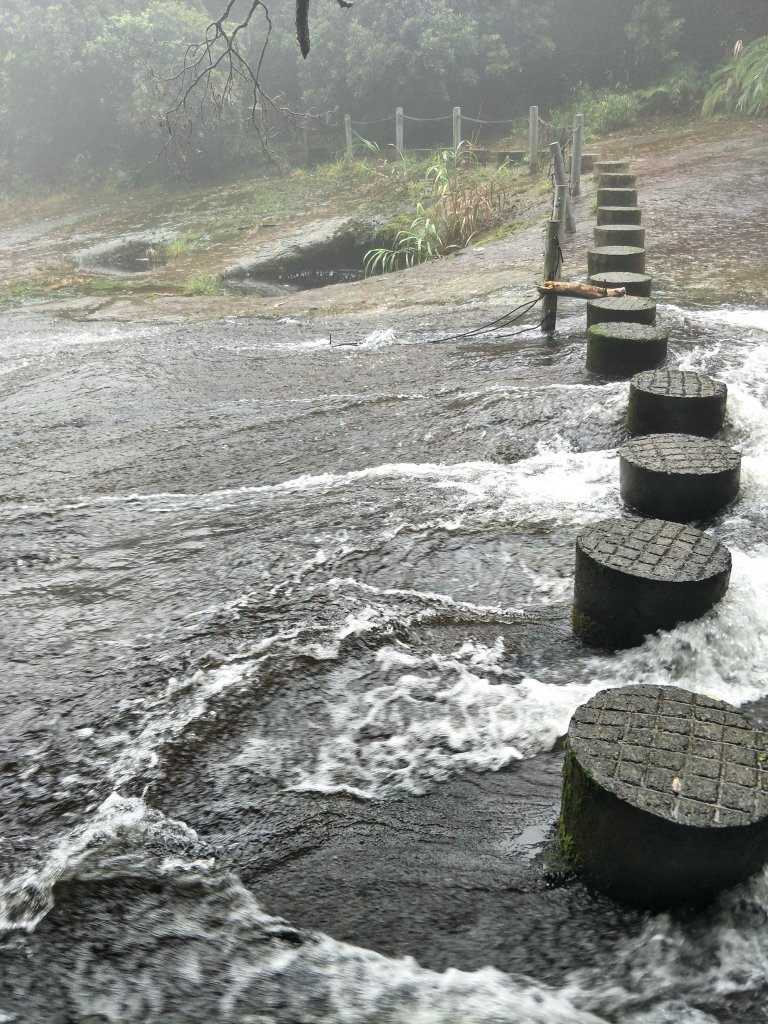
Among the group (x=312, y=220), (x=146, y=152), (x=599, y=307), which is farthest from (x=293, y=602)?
(x=146, y=152)

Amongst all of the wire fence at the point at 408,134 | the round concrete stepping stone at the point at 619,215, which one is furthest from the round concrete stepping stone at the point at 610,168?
the wire fence at the point at 408,134

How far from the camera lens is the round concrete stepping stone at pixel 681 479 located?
4758 millimetres

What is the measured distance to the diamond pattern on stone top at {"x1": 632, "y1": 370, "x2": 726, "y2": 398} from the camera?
222 inches

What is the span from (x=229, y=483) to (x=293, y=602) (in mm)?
1997

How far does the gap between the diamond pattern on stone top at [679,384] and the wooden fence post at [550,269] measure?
261 centimetres

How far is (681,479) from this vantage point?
4.75 meters

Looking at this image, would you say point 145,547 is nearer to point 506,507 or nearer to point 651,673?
point 506,507

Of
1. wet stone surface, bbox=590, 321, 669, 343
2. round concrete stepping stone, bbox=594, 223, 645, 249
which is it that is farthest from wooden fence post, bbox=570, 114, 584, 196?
wet stone surface, bbox=590, 321, 669, 343

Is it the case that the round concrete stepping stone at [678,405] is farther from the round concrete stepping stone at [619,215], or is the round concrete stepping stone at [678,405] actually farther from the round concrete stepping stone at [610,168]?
the round concrete stepping stone at [610,168]

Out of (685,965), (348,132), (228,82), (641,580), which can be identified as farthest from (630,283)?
(348,132)

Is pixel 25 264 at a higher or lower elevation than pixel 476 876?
higher

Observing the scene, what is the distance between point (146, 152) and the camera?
83.6 ft

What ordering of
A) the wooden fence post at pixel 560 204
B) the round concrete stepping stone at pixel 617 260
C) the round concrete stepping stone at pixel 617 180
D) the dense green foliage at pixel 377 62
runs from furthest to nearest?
1. the dense green foliage at pixel 377 62
2. the round concrete stepping stone at pixel 617 180
3. the wooden fence post at pixel 560 204
4. the round concrete stepping stone at pixel 617 260

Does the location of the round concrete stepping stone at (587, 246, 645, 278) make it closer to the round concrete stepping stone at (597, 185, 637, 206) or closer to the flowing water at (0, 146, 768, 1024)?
the flowing water at (0, 146, 768, 1024)
